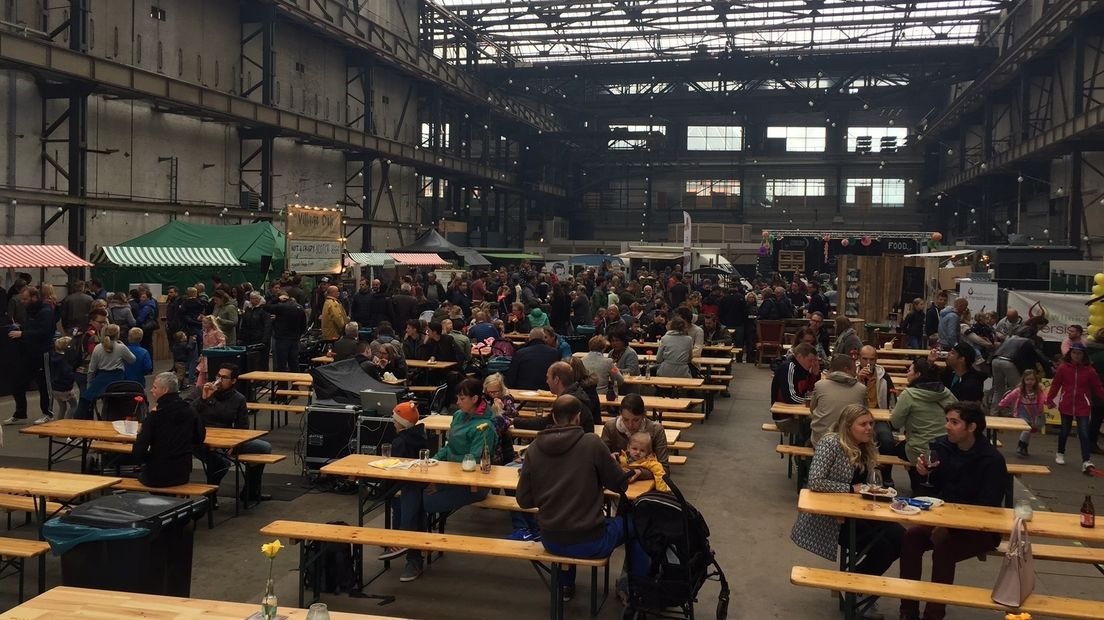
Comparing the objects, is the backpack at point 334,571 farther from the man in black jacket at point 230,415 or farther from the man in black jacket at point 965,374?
the man in black jacket at point 965,374

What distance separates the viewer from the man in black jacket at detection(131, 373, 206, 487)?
7.51 meters

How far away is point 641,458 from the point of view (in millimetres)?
6746

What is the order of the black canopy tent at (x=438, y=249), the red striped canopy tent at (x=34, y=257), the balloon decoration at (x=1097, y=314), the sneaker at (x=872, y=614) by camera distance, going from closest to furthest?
the sneaker at (x=872, y=614)
the balloon decoration at (x=1097, y=314)
the red striped canopy tent at (x=34, y=257)
the black canopy tent at (x=438, y=249)

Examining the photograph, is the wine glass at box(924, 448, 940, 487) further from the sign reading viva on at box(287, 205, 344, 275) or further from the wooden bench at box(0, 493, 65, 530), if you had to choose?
the sign reading viva on at box(287, 205, 344, 275)

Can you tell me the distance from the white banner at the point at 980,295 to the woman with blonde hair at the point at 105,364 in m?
15.3

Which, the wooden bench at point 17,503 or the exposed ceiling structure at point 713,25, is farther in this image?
Answer: the exposed ceiling structure at point 713,25

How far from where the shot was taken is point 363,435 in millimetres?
9680

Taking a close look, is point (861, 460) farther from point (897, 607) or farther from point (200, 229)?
point (200, 229)

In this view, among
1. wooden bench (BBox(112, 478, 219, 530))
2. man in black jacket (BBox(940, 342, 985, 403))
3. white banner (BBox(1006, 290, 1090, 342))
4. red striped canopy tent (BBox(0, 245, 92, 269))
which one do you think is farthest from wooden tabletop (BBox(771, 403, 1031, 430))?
red striped canopy tent (BBox(0, 245, 92, 269))

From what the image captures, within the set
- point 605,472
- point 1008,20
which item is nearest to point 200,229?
point 605,472

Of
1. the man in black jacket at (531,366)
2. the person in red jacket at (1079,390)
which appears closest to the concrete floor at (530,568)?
the person in red jacket at (1079,390)

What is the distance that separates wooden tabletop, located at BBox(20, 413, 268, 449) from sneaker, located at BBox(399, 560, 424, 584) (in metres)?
2.14

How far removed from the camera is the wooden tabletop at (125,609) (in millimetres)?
4305

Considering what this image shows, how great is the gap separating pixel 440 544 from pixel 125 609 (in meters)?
2.12
